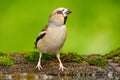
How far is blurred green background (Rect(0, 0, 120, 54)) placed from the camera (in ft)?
28.2

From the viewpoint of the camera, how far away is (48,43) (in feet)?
23.0

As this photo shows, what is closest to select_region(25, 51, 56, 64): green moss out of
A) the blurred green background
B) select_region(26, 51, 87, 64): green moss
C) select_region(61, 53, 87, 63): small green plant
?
select_region(26, 51, 87, 64): green moss

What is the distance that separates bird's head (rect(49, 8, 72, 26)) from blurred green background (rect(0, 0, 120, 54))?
5.03 ft

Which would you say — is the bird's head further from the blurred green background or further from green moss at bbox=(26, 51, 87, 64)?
the blurred green background

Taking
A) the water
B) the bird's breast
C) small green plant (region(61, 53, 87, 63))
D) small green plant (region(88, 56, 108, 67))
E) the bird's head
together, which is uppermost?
the bird's head

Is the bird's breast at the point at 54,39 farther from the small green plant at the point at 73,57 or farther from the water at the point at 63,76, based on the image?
the water at the point at 63,76

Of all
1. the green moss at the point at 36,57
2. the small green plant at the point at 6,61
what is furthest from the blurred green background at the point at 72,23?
the small green plant at the point at 6,61

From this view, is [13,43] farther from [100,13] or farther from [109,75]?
[109,75]

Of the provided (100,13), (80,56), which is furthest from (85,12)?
(80,56)

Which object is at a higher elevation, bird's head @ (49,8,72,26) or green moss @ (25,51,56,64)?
bird's head @ (49,8,72,26)

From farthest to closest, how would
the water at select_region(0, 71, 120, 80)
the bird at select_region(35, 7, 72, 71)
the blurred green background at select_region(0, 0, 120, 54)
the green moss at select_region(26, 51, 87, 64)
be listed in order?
the blurred green background at select_region(0, 0, 120, 54), the green moss at select_region(26, 51, 87, 64), the bird at select_region(35, 7, 72, 71), the water at select_region(0, 71, 120, 80)

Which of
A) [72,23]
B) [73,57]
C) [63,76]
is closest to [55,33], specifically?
[73,57]

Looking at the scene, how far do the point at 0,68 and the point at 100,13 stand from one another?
8.56ft

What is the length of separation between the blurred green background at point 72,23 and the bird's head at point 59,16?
1532 millimetres
